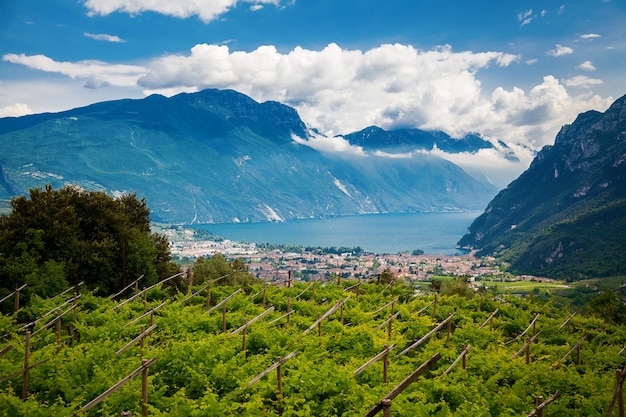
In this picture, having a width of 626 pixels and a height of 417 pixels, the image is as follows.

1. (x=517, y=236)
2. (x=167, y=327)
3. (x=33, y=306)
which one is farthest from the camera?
(x=517, y=236)

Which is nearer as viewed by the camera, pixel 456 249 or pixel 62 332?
pixel 62 332

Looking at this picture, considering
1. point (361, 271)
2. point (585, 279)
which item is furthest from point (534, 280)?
point (361, 271)

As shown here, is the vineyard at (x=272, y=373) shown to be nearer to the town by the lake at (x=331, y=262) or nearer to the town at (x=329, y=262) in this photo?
the town at (x=329, y=262)

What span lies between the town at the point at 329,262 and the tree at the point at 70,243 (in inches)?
2356

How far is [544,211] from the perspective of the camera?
163125 mm

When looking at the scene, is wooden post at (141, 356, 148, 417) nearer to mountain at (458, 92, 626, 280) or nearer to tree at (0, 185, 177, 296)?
tree at (0, 185, 177, 296)

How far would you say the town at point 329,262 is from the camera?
97812 millimetres

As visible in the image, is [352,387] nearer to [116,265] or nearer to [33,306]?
[33,306]

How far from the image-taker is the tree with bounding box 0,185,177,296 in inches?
835

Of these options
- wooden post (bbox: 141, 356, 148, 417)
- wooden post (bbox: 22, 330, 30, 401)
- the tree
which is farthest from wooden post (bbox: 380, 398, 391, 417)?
the tree

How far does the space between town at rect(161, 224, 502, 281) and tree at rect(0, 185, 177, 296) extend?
59851 mm

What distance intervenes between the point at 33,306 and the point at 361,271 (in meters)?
86.2

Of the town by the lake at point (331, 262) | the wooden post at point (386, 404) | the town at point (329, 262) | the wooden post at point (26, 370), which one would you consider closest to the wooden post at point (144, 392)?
the wooden post at point (26, 370)

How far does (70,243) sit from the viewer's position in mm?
23312
